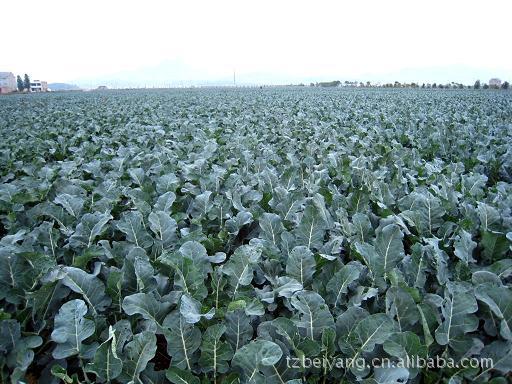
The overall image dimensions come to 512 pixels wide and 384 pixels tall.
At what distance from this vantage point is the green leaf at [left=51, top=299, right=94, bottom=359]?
5.53 feet

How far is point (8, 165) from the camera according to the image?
5.52m

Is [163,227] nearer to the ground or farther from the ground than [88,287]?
farther from the ground

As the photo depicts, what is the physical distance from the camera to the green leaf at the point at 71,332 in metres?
1.68

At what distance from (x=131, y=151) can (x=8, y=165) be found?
1.74 meters

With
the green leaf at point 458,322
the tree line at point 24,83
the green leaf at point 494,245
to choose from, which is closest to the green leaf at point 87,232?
the green leaf at point 458,322

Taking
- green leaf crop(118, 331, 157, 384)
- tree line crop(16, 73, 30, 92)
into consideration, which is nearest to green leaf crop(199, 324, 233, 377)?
green leaf crop(118, 331, 157, 384)

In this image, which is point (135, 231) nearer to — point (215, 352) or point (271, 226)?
point (271, 226)

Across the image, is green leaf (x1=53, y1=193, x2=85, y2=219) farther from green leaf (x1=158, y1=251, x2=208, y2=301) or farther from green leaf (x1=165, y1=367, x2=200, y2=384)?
green leaf (x1=165, y1=367, x2=200, y2=384)

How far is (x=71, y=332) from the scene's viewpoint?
5.60ft

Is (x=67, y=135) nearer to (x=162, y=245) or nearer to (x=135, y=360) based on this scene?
(x=162, y=245)

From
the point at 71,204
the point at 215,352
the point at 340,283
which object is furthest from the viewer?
the point at 71,204

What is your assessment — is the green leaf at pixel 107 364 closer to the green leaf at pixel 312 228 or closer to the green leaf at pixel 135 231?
the green leaf at pixel 135 231

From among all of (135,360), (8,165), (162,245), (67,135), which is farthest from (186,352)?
(67,135)

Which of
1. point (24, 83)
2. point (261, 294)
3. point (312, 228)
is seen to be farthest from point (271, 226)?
point (24, 83)
